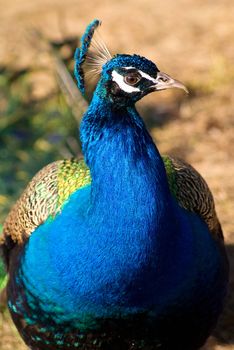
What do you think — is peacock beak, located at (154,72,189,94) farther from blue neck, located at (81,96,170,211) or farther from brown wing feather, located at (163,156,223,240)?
brown wing feather, located at (163,156,223,240)

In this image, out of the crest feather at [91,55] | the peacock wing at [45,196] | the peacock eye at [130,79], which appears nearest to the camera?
the peacock eye at [130,79]

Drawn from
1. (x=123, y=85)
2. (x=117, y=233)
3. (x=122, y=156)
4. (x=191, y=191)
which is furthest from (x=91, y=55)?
(x=191, y=191)

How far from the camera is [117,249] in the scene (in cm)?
263

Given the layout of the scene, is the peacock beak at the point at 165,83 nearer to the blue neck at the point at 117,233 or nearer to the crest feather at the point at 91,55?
the blue neck at the point at 117,233

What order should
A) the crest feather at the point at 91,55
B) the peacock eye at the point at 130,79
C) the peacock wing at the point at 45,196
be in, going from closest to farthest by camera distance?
the peacock eye at the point at 130,79
the crest feather at the point at 91,55
the peacock wing at the point at 45,196

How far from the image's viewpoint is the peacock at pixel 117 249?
256 cm

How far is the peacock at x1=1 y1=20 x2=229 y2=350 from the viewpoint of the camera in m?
2.56

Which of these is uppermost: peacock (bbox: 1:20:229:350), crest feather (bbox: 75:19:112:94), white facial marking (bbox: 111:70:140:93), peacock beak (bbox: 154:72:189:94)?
crest feather (bbox: 75:19:112:94)

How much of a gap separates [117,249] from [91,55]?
0.71 m

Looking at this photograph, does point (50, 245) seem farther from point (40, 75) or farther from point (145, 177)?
point (40, 75)

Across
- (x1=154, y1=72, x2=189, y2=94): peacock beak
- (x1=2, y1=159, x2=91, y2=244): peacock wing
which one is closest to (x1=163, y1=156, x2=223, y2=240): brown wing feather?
(x1=2, y1=159, x2=91, y2=244): peacock wing

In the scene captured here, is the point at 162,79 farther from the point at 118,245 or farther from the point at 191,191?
the point at 191,191

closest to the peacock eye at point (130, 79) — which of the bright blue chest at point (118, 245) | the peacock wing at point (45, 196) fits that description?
the bright blue chest at point (118, 245)

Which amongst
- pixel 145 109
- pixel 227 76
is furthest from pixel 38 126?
pixel 227 76
